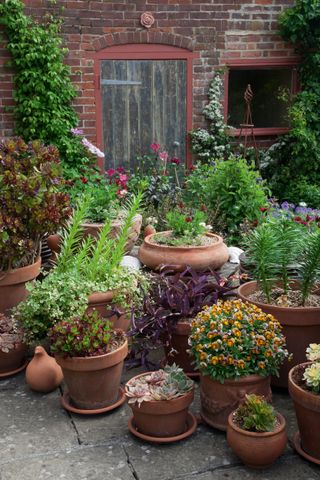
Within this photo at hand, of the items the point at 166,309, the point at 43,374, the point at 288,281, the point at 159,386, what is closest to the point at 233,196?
the point at 288,281

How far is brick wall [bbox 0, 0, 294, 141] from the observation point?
7484 millimetres

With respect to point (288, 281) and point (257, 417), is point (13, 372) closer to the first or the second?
point (257, 417)

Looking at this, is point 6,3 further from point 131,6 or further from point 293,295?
point 293,295

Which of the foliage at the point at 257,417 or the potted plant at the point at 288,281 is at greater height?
the potted plant at the point at 288,281

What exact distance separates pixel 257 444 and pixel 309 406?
32cm


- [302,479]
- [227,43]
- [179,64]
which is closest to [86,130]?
[179,64]

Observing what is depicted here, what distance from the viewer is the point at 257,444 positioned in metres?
2.87

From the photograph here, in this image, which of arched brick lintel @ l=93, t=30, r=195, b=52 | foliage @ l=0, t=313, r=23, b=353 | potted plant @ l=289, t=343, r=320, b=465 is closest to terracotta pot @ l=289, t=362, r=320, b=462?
potted plant @ l=289, t=343, r=320, b=465

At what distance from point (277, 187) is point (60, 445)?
6316 millimetres

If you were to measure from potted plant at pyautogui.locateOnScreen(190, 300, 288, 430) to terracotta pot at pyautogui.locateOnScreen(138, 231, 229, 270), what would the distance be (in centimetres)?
114

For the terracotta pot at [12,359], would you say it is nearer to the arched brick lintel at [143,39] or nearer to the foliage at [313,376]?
the foliage at [313,376]

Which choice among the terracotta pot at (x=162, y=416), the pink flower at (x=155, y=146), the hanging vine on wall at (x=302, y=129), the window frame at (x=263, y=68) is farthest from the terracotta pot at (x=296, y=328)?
the window frame at (x=263, y=68)

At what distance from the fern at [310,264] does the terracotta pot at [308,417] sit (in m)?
0.79

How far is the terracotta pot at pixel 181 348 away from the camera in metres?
3.75
